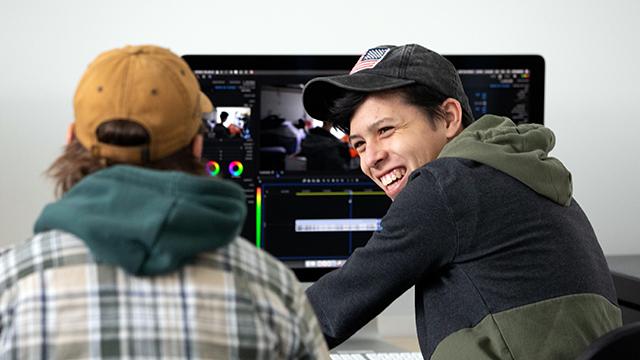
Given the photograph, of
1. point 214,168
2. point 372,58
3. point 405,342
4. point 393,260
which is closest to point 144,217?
point 393,260

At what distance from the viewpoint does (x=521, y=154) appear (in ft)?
4.58

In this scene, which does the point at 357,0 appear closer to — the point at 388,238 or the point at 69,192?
the point at 388,238

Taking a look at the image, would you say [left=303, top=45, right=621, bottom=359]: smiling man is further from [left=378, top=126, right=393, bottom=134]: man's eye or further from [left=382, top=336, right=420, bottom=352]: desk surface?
[left=382, top=336, right=420, bottom=352]: desk surface

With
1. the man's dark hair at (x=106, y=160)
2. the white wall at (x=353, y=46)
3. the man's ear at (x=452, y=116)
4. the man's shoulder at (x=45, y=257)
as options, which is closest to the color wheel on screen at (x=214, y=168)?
the white wall at (x=353, y=46)

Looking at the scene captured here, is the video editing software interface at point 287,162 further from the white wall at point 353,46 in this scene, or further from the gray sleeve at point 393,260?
the gray sleeve at point 393,260

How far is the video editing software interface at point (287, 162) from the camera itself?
212 centimetres

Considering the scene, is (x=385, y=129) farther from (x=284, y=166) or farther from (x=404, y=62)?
(x=284, y=166)

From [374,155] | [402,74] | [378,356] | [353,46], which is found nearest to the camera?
[402,74]

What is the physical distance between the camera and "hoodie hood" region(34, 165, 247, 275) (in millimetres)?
921

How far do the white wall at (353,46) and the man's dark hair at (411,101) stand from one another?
27.2 inches

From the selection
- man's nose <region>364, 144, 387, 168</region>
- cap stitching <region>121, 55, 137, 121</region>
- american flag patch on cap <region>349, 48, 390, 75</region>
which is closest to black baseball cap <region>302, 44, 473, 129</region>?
american flag patch on cap <region>349, 48, 390, 75</region>

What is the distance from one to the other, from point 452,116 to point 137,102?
29.7 inches

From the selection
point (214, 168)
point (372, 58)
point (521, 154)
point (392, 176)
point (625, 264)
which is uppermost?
point (372, 58)

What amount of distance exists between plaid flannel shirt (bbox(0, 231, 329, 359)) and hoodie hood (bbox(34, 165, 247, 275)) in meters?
0.02
